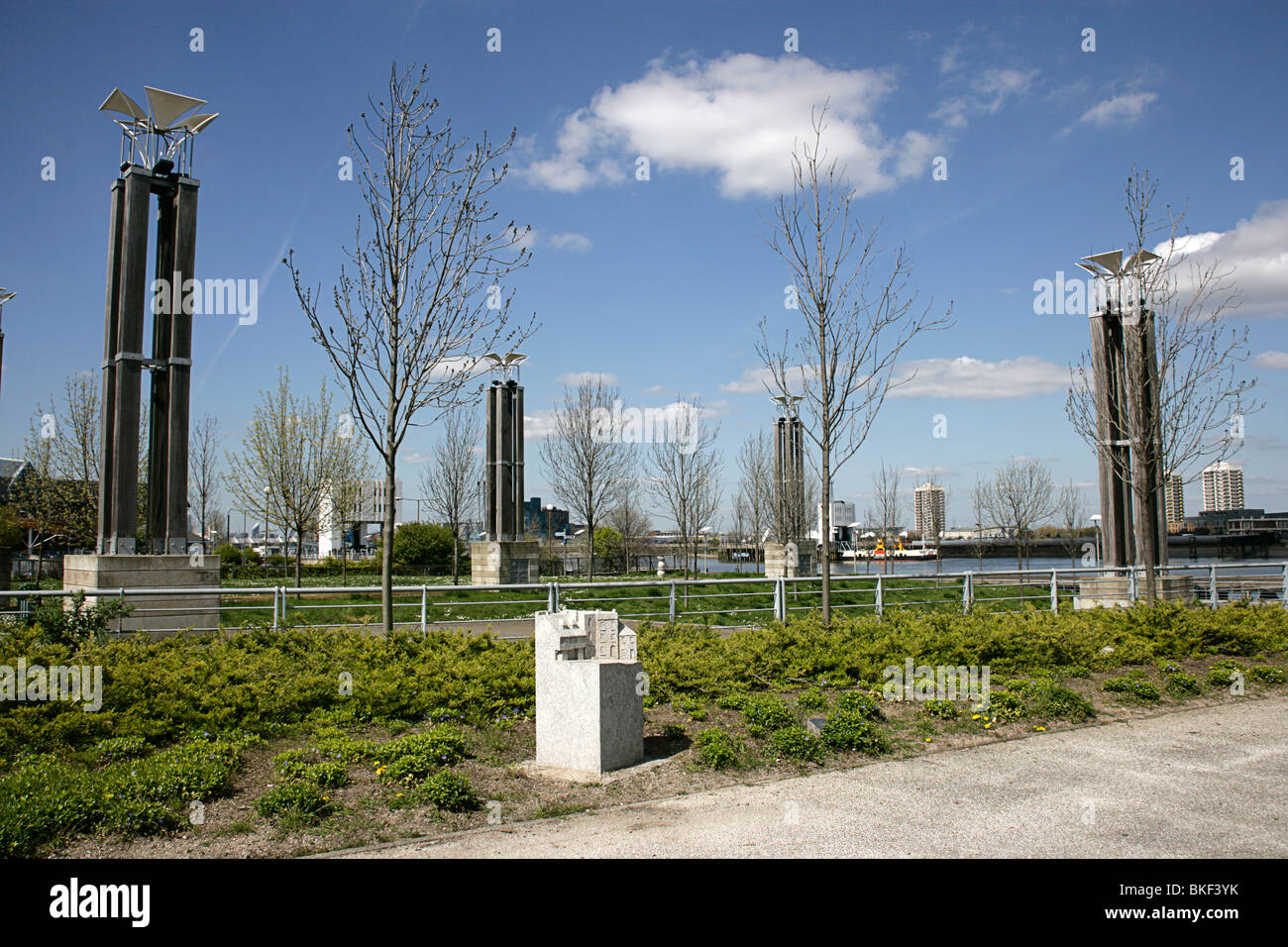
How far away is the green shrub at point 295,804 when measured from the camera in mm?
5215

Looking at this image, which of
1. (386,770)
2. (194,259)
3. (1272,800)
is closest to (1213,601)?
(1272,800)

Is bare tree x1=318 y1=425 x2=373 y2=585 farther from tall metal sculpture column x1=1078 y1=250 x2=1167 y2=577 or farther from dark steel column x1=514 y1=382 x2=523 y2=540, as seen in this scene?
tall metal sculpture column x1=1078 y1=250 x2=1167 y2=577

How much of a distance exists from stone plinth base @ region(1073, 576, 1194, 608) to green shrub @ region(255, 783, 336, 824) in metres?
15.6

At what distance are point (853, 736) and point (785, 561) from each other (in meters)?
21.0

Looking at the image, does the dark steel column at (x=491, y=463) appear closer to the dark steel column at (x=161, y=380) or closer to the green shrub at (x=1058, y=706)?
the dark steel column at (x=161, y=380)

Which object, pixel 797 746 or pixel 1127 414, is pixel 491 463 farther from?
pixel 797 746

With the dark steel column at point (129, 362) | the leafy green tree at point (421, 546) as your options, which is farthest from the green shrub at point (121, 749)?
the leafy green tree at point (421, 546)

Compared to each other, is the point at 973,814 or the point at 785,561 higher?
the point at 785,561

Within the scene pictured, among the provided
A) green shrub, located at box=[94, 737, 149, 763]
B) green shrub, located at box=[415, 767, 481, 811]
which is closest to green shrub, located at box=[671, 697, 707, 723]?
green shrub, located at box=[415, 767, 481, 811]

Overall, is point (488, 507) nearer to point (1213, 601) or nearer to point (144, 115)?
point (144, 115)

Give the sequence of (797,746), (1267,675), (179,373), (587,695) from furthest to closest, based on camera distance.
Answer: (179,373)
(1267,675)
(797,746)
(587,695)

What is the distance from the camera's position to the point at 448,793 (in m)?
5.49

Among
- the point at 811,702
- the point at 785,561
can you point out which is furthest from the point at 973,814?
the point at 785,561

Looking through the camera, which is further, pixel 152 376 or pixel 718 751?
pixel 152 376
